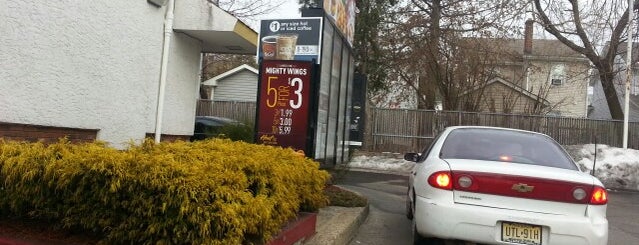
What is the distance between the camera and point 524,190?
198 inches

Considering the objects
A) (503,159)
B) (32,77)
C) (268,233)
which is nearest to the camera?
(268,233)

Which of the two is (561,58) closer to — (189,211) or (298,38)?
(298,38)

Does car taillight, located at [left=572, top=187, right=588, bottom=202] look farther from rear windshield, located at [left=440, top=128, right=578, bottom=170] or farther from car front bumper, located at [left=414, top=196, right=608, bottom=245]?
rear windshield, located at [left=440, top=128, right=578, bottom=170]

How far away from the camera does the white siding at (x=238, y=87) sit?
113 ft

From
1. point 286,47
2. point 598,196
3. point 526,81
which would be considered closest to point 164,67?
point 286,47

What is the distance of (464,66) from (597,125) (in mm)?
5098

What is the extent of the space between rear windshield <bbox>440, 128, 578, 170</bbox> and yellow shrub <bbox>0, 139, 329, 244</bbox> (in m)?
2.56

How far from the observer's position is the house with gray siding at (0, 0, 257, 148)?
21.1ft

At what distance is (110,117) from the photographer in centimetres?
818

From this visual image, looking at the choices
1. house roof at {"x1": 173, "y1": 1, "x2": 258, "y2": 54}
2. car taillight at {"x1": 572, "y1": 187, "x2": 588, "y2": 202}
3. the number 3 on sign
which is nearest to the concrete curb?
the number 3 on sign

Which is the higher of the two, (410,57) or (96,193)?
(410,57)

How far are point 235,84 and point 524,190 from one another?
1212 inches

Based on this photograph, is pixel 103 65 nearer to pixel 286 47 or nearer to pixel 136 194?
pixel 286 47

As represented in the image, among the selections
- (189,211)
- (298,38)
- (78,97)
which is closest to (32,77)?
(78,97)
